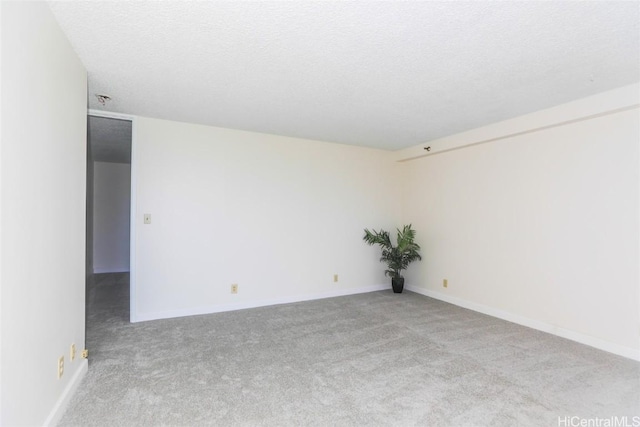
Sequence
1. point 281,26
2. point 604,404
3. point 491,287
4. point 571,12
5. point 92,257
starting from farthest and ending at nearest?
point 92,257 < point 491,287 < point 604,404 < point 281,26 < point 571,12

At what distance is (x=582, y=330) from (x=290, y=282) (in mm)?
3328

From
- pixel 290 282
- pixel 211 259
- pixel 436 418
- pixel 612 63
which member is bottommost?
pixel 436 418

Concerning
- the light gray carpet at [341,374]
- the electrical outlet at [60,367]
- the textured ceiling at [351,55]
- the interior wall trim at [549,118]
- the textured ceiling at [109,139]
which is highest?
the textured ceiling at [109,139]

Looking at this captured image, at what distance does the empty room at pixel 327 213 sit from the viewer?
5.75 feet

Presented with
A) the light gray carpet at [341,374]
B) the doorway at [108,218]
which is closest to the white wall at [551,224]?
the light gray carpet at [341,374]

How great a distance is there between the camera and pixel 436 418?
1910mm

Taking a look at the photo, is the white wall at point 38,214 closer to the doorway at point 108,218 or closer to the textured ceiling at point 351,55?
the textured ceiling at point 351,55

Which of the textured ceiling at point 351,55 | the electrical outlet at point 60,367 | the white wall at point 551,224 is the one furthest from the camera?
the white wall at point 551,224

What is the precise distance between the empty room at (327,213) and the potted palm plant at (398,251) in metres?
0.04

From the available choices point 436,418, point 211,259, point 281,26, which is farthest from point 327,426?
point 211,259

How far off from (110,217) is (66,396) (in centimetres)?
571

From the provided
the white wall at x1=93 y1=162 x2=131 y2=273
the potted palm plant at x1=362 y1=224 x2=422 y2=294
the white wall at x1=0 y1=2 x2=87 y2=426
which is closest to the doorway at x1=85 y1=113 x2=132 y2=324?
the white wall at x1=93 y1=162 x2=131 y2=273

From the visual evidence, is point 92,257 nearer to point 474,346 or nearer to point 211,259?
point 211,259

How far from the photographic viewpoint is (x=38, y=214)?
1643 millimetres
